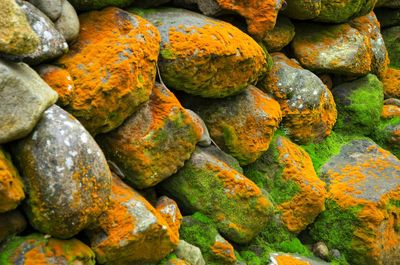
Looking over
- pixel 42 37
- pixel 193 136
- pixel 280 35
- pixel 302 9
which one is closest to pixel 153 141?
pixel 193 136

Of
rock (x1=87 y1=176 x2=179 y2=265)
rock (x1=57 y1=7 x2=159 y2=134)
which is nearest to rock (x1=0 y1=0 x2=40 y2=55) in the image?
rock (x1=57 y1=7 x2=159 y2=134)

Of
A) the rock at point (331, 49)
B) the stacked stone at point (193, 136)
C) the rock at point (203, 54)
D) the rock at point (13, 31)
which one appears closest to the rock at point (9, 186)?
the stacked stone at point (193, 136)

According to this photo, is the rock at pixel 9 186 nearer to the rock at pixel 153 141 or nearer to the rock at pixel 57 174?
the rock at pixel 57 174

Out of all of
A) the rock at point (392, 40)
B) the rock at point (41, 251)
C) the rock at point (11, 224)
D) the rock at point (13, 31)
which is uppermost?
the rock at point (13, 31)

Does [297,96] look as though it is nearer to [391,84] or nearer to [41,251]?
[391,84]

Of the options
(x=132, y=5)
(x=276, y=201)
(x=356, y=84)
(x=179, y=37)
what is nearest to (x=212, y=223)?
(x=276, y=201)

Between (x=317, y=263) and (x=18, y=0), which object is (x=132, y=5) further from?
(x=317, y=263)
